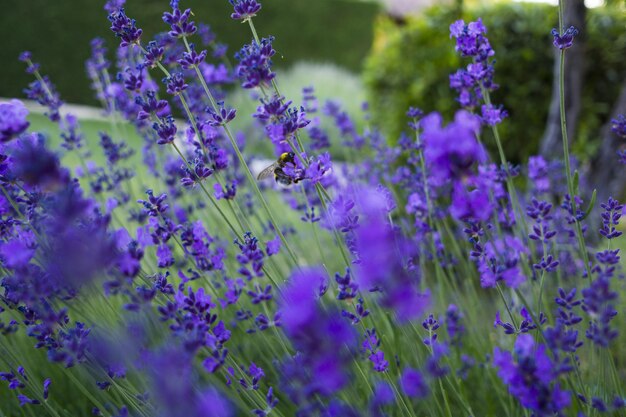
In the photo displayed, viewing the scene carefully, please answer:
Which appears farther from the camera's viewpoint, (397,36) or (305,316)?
(397,36)

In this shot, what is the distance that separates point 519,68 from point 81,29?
8.83m

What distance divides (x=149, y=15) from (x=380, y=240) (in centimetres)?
1114

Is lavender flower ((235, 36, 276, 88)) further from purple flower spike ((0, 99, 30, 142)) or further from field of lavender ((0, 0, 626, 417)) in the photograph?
purple flower spike ((0, 99, 30, 142))

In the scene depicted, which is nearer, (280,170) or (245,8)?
(245,8)

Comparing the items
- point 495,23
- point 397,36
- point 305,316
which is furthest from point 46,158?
→ point 397,36

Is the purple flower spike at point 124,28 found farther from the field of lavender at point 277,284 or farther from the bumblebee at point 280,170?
the bumblebee at point 280,170

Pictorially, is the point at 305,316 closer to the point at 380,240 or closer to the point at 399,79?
the point at 380,240

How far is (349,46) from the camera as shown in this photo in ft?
45.4

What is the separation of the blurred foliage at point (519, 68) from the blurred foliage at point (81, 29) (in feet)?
20.7

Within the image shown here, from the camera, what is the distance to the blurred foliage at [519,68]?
4.64m

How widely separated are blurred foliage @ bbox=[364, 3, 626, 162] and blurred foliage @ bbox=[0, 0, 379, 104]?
630 cm

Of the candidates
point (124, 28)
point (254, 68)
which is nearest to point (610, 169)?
point (254, 68)

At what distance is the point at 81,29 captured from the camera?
425 inches

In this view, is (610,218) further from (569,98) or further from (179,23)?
(569,98)
